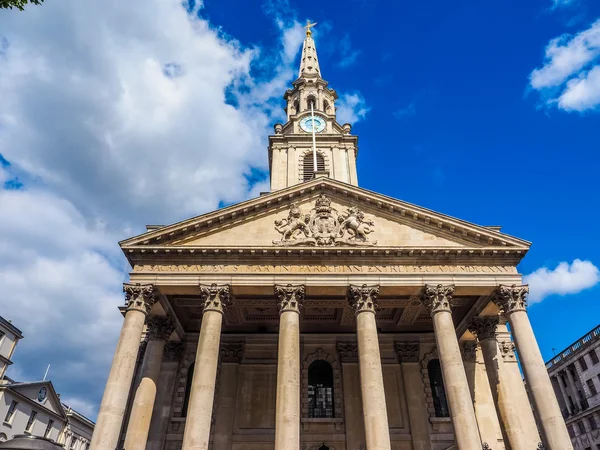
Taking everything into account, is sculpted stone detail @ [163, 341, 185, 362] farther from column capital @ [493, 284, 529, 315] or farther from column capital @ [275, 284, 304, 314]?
column capital @ [493, 284, 529, 315]

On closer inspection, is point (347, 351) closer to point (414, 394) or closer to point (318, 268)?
point (414, 394)

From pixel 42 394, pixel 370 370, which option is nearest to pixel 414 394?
pixel 370 370

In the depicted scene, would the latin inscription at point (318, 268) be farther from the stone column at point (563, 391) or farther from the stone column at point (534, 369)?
the stone column at point (563, 391)

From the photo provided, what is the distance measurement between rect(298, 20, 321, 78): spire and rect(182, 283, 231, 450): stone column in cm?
3566

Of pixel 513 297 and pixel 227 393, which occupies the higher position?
pixel 513 297

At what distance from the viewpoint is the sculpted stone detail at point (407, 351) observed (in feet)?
85.8

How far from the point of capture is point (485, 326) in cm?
2372

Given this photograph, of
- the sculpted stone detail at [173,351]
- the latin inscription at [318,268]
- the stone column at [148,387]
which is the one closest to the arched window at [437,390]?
the latin inscription at [318,268]

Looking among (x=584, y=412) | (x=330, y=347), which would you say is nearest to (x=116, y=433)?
(x=330, y=347)

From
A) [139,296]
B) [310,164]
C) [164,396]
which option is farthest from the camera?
[310,164]

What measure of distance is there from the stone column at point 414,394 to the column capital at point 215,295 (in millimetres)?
11644

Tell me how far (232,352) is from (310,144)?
74.6ft

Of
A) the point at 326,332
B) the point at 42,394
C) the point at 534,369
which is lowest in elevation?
the point at 534,369

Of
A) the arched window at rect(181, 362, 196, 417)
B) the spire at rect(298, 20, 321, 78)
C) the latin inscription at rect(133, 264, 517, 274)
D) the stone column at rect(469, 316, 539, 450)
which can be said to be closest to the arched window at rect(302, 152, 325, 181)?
the spire at rect(298, 20, 321, 78)
